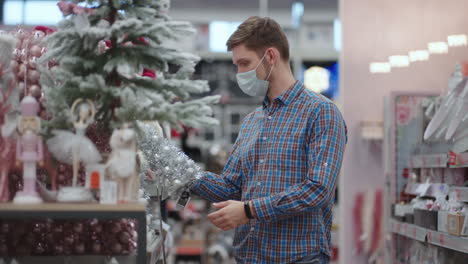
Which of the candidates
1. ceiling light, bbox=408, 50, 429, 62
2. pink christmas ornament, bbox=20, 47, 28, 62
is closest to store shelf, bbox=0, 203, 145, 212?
pink christmas ornament, bbox=20, 47, 28, 62

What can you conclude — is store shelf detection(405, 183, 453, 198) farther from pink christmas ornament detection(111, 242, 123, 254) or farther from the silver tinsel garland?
pink christmas ornament detection(111, 242, 123, 254)

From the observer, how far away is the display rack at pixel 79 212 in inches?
71.9

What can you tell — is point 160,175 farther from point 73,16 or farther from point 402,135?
point 402,135

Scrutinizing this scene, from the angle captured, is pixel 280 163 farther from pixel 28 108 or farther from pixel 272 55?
pixel 28 108

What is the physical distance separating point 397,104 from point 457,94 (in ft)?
4.19

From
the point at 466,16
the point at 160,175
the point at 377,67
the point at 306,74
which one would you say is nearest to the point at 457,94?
Result: the point at 466,16

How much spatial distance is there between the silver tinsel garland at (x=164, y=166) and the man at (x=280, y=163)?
0.09 m

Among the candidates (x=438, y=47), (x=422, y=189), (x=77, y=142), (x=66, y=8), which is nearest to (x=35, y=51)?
(x=66, y=8)

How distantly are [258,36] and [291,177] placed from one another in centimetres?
57

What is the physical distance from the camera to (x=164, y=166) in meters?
2.58

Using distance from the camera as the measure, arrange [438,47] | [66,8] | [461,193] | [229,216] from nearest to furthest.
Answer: [66,8], [229,216], [461,193], [438,47]

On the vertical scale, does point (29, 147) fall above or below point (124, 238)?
above

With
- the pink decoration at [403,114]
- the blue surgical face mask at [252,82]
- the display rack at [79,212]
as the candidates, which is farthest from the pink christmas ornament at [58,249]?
the pink decoration at [403,114]

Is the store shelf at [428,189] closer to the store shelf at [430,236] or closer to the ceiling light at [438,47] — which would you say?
the store shelf at [430,236]
